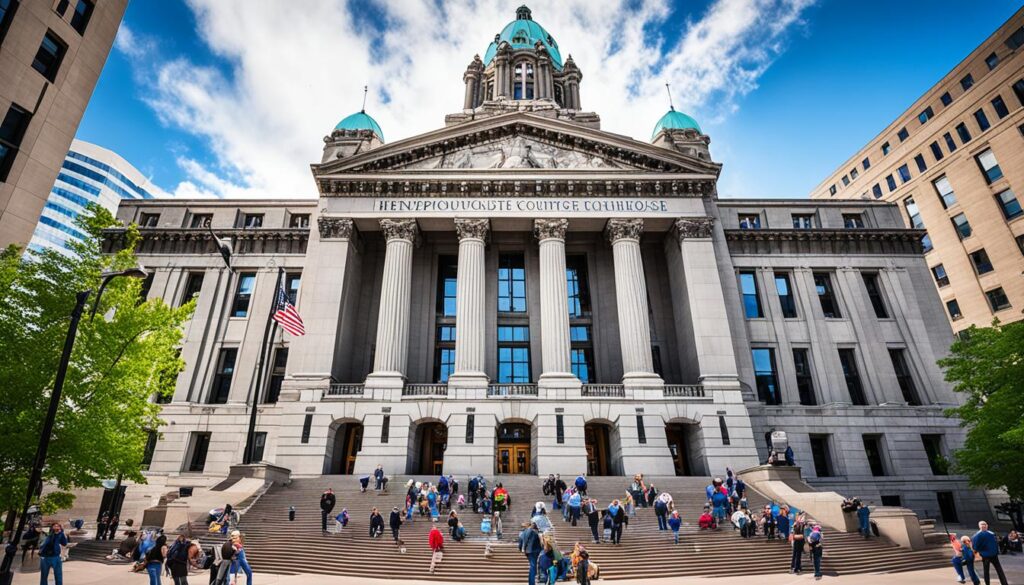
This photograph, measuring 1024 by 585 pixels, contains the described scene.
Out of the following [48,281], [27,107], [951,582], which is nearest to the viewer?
[951,582]

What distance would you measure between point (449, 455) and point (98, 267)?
1899 cm

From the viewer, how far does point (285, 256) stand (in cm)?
3912

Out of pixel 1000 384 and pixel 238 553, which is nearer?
pixel 238 553

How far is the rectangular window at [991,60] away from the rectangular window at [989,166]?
27.3 feet

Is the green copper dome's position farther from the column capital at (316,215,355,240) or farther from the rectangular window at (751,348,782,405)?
the rectangular window at (751,348,782,405)

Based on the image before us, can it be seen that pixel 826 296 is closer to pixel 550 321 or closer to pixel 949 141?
pixel 550 321

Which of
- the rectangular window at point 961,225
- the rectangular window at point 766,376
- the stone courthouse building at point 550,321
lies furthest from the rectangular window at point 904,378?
the rectangular window at point 961,225

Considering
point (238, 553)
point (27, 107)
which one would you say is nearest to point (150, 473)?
point (27, 107)

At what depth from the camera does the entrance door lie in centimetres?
3212

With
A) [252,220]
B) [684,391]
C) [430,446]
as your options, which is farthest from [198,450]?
[684,391]

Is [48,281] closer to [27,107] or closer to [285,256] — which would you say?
[27,107]

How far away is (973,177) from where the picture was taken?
4722 centimetres

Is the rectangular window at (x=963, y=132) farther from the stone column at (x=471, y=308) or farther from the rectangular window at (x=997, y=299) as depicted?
the stone column at (x=471, y=308)

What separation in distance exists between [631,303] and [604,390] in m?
6.17
